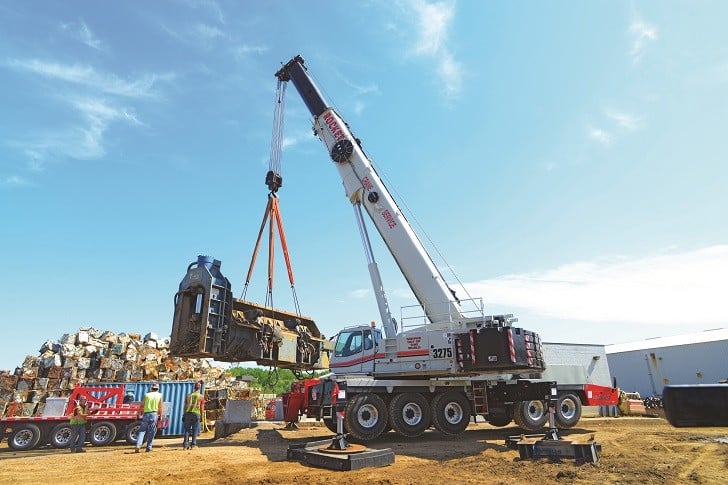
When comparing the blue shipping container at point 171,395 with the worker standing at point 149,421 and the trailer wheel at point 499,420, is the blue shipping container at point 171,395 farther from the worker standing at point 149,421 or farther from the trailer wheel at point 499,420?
the trailer wheel at point 499,420

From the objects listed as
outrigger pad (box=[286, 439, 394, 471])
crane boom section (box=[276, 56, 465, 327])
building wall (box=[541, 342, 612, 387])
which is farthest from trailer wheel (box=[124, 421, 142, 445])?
building wall (box=[541, 342, 612, 387])

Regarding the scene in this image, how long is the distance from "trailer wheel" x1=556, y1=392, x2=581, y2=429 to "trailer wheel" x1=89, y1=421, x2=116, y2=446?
14.5m

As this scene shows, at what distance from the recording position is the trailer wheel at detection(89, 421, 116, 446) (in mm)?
14000

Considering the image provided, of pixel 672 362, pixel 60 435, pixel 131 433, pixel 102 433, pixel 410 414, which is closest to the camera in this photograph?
pixel 410 414

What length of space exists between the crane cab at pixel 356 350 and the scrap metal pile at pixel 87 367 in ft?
26.0

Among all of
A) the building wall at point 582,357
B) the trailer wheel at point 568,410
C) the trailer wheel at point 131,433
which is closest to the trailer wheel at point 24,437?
the trailer wheel at point 131,433

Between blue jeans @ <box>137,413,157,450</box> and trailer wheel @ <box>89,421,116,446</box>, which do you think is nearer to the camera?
blue jeans @ <box>137,413,157,450</box>

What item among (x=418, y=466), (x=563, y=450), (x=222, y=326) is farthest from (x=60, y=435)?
(x=563, y=450)

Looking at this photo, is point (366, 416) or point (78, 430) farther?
point (78, 430)

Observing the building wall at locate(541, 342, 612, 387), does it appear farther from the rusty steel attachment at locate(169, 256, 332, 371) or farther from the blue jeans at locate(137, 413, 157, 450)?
the blue jeans at locate(137, 413, 157, 450)

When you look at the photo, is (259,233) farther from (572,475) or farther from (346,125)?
(572,475)

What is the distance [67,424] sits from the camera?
14383 mm

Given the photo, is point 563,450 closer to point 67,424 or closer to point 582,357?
point 67,424

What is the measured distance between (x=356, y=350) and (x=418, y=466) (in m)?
5.67
